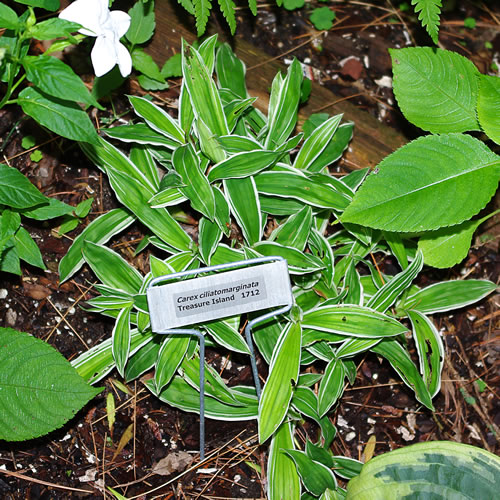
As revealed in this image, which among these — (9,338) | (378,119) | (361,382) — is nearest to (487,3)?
(378,119)

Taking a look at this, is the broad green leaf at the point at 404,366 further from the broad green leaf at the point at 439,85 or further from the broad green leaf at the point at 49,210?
the broad green leaf at the point at 49,210

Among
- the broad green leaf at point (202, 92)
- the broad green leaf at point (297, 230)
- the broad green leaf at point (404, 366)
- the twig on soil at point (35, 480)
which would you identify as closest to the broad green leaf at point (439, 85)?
the broad green leaf at point (297, 230)

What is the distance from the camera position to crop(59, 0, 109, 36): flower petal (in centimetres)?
129

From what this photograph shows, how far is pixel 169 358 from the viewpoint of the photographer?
5.37 ft

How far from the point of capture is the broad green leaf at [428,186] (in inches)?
59.5

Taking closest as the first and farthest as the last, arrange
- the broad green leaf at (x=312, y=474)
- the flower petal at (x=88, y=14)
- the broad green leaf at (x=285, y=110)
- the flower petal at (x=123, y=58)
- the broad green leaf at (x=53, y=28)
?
1. the broad green leaf at (x=53, y=28)
2. the flower petal at (x=88, y=14)
3. the flower petal at (x=123, y=58)
4. the broad green leaf at (x=312, y=474)
5. the broad green leaf at (x=285, y=110)

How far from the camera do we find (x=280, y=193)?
5.76 feet

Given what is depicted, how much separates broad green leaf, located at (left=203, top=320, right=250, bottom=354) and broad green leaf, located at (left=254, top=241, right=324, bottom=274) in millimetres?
244

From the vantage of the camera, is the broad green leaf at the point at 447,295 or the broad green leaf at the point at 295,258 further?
the broad green leaf at the point at 447,295

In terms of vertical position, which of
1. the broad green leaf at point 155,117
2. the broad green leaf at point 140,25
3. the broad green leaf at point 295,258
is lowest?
the broad green leaf at point 295,258

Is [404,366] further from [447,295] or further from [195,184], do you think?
[195,184]

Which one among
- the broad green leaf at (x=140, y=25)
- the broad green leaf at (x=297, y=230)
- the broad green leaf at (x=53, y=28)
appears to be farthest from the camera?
the broad green leaf at (x=140, y=25)

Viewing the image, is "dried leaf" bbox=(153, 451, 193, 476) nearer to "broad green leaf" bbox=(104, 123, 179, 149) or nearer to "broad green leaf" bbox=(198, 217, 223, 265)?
"broad green leaf" bbox=(198, 217, 223, 265)

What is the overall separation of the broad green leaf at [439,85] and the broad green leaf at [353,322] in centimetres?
57
